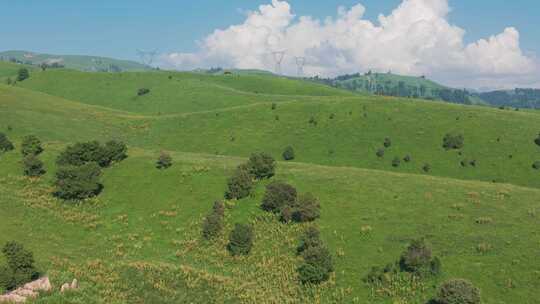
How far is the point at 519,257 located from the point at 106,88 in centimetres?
19675

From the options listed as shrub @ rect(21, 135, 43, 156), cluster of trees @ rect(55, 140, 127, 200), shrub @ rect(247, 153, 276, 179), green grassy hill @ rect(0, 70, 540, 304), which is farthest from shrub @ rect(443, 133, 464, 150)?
shrub @ rect(21, 135, 43, 156)

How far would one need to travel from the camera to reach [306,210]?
148 feet

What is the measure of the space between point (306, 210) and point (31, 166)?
4394cm

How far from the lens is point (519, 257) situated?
34625mm

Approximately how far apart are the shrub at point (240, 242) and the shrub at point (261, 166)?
1535 cm

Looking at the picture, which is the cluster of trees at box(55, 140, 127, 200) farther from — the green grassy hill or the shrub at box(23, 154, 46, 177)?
the shrub at box(23, 154, 46, 177)

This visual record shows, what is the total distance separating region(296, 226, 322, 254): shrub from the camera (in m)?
38.4

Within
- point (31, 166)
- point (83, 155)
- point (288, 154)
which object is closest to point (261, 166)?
point (83, 155)

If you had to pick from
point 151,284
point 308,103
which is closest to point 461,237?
point 151,284

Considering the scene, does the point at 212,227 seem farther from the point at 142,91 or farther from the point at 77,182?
the point at 142,91

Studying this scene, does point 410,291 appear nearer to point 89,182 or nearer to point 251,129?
point 89,182

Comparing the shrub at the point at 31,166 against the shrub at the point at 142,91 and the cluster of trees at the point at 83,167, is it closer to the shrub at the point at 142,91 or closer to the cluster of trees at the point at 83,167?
the cluster of trees at the point at 83,167

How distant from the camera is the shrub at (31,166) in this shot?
59.8 meters

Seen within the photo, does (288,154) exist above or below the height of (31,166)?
above
